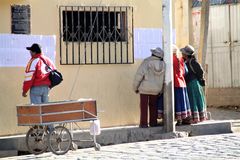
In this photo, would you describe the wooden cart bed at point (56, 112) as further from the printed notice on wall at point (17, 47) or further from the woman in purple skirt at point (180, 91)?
the woman in purple skirt at point (180, 91)

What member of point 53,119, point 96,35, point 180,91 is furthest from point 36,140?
point 180,91

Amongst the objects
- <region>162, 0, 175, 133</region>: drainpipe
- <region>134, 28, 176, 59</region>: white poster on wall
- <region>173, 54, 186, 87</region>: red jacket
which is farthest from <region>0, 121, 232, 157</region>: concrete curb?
<region>134, 28, 176, 59</region>: white poster on wall

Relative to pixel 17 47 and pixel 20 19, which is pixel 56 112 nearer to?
pixel 17 47

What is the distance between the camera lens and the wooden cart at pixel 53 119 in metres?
9.25

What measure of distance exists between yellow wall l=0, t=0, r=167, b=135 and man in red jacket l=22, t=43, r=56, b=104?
125 centimetres

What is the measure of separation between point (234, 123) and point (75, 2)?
435cm

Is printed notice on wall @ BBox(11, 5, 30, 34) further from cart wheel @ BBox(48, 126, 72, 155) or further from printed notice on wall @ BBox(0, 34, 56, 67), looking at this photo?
cart wheel @ BBox(48, 126, 72, 155)

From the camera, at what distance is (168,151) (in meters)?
9.59

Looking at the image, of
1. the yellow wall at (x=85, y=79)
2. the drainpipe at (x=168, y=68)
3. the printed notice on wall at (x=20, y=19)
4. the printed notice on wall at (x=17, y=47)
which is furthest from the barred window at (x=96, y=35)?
the drainpipe at (x=168, y=68)

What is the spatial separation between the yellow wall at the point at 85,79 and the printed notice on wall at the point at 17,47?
0.09m

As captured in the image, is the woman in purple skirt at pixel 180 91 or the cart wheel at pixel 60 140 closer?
the cart wheel at pixel 60 140

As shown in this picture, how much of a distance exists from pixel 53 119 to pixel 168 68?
263 centimetres

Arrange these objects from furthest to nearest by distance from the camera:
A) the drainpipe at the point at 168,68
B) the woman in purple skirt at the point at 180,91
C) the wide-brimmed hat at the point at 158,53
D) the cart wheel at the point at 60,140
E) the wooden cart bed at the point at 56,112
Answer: the woman in purple skirt at the point at 180,91 → the wide-brimmed hat at the point at 158,53 → the drainpipe at the point at 168,68 → the cart wheel at the point at 60,140 → the wooden cart bed at the point at 56,112

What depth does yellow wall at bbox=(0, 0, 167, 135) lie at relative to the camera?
436 inches
